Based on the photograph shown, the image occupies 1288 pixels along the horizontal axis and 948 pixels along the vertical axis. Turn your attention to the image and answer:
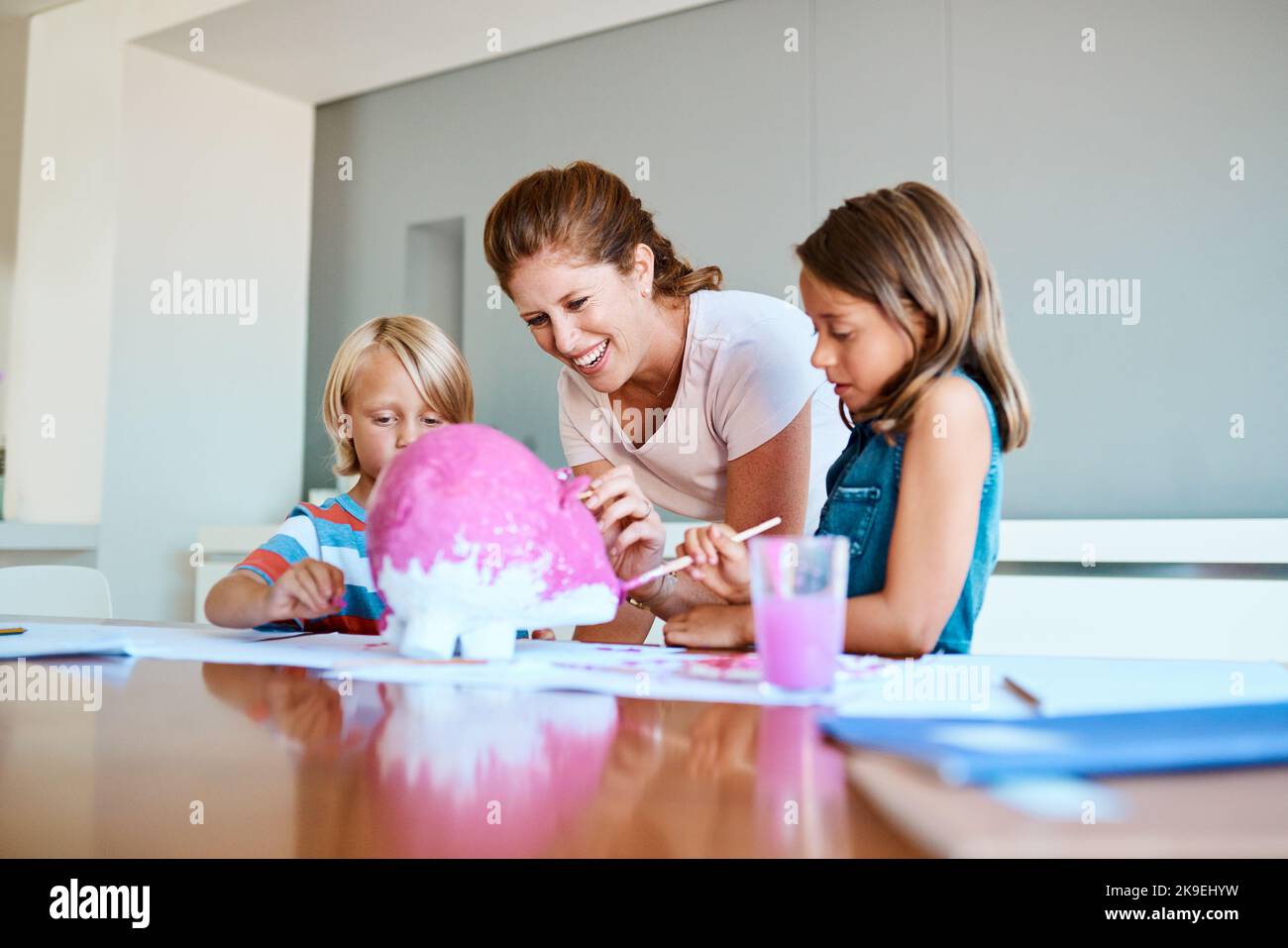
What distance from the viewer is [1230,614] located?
197cm

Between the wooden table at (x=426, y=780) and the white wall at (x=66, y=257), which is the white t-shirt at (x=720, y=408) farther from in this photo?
the white wall at (x=66, y=257)

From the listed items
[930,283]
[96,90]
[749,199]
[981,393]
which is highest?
[96,90]

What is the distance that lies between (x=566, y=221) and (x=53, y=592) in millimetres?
1099

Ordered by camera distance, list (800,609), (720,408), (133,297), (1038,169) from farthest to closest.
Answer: (133,297)
(1038,169)
(720,408)
(800,609)

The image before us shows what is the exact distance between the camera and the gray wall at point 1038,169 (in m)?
2.27

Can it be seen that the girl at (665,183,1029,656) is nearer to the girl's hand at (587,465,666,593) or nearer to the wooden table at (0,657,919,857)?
the girl's hand at (587,465,666,593)

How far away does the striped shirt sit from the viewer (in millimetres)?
1353

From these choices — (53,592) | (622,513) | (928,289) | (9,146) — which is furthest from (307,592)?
(9,146)

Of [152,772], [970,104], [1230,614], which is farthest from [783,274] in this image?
[152,772]

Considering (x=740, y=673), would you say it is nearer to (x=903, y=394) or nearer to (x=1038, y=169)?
(x=903, y=394)

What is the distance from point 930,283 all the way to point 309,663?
0.70m

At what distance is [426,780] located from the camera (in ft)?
1.45
